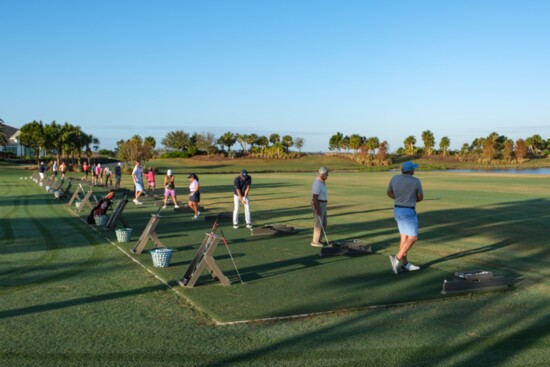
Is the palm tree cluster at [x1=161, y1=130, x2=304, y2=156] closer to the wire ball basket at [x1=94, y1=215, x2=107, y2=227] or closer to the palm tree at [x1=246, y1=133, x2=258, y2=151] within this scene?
the palm tree at [x1=246, y1=133, x2=258, y2=151]

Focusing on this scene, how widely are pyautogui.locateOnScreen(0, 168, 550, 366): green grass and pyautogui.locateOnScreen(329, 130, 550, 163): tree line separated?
118473mm

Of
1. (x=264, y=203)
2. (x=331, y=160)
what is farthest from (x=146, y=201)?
(x=331, y=160)

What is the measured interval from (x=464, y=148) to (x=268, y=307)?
169315mm

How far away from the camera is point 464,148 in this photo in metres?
166

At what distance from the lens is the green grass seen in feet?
18.6

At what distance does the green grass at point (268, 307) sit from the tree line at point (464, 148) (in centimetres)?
11847

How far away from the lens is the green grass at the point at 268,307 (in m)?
5.68

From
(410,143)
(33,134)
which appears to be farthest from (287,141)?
(33,134)

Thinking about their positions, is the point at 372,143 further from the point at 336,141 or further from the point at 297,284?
the point at 297,284

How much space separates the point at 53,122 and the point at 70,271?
85023 mm

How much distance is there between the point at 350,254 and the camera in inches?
447

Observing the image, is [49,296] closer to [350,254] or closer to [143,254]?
[143,254]

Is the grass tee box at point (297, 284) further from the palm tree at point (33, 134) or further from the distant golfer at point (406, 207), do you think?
the palm tree at point (33, 134)

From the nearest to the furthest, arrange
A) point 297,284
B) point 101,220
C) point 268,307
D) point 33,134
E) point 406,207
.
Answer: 1. point 268,307
2. point 297,284
3. point 406,207
4. point 101,220
5. point 33,134
